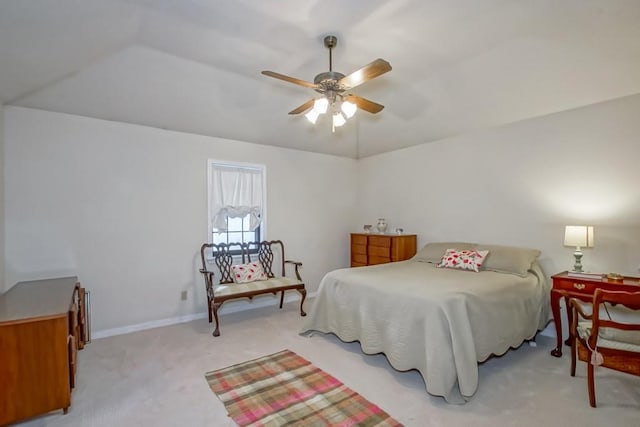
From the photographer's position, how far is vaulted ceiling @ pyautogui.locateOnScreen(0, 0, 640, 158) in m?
2.19

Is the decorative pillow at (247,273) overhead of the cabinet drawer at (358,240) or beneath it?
beneath

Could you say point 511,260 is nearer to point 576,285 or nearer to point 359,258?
point 576,285

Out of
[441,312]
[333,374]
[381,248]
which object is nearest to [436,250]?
[381,248]

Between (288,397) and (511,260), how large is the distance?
8.78 feet

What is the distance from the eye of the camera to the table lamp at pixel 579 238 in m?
2.94

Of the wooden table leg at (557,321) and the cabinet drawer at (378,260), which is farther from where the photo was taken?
the cabinet drawer at (378,260)

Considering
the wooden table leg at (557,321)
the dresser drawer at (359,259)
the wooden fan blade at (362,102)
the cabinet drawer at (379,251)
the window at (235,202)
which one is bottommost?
the wooden table leg at (557,321)

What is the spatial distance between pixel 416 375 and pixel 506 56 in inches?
115

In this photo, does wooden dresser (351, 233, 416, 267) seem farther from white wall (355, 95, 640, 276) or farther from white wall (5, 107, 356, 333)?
white wall (5, 107, 356, 333)

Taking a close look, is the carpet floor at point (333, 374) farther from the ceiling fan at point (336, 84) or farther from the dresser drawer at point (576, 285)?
the ceiling fan at point (336, 84)

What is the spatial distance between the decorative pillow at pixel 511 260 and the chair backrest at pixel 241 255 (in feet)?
9.16

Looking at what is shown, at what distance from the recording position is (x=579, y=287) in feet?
9.25

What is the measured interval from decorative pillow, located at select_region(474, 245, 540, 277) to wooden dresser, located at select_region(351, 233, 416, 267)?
4.11ft

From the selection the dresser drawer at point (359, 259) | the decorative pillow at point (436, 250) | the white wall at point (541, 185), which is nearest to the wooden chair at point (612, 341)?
the white wall at point (541, 185)
